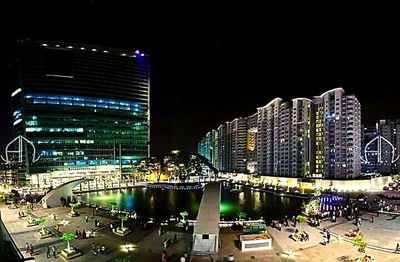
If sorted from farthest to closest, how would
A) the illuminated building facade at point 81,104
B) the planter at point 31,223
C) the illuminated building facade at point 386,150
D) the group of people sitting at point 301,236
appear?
the illuminated building facade at point 386,150, the illuminated building facade at point 81,104, the planter at point 31,223, the group of people sitting at point 301,236

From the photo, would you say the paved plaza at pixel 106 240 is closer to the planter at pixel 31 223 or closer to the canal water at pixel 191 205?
the planter at pixel 31 223

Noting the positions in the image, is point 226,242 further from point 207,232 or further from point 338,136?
point 338,136

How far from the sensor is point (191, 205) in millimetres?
65250

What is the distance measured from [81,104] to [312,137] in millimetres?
82868

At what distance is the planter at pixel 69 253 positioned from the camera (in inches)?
1065

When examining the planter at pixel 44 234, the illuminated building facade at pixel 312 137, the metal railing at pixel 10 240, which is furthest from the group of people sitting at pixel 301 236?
the illuminated building facade at pixel 312 137

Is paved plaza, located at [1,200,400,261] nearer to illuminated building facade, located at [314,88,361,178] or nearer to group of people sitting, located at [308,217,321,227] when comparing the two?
group of people sitting, located at [308,217,321,227]

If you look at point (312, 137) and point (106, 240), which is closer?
point (106, 240)

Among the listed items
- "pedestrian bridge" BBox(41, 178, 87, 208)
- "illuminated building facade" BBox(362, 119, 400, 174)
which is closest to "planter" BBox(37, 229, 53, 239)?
"pedestrian bridge" BBox(41, 178, 87, 208)

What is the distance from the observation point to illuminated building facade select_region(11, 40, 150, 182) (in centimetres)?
10894

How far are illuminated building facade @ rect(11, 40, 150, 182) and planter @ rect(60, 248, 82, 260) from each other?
90.5 metres

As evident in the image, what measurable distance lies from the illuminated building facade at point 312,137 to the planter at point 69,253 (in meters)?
79.4

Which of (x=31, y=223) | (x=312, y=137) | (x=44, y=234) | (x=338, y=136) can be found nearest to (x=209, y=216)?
(x=44, y=234)

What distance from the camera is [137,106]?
447 feet
